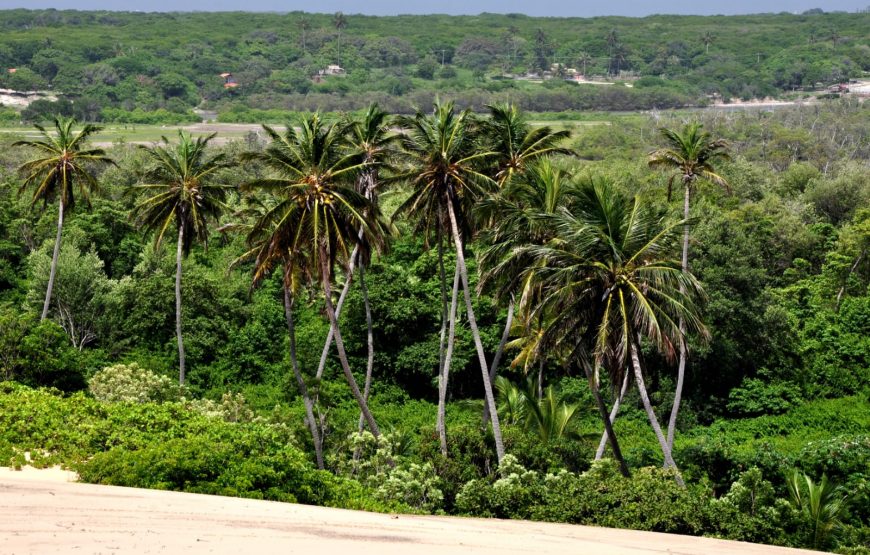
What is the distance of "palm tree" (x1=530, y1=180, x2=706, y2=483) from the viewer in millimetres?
22953

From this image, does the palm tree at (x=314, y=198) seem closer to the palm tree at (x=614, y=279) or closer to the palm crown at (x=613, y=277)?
the palm tree at (x=614, y=279)

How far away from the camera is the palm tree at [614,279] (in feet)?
75.3

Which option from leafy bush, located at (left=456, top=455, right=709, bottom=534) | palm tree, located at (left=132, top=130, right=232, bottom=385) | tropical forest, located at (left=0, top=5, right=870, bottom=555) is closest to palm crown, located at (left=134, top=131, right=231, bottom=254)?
palm tree, located at (left=132, top=130, right=232, bottom=385)

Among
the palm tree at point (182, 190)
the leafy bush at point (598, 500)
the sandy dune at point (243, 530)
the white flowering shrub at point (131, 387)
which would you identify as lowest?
the white flowering shrub at point (131, 387)

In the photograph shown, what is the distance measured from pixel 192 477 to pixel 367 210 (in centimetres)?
961

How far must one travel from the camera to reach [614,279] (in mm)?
23234

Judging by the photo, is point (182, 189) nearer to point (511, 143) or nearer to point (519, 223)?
point (511, 143)

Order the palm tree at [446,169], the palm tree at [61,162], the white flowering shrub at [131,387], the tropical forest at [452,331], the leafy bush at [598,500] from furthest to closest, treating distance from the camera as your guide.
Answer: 1. the palm tree at [61,162]
2. the white flowering shrub at [131,387]
3. the palm tree at [446,169]
4. the tropical forest at [452,331]
5. the leafy bush at [598,500]

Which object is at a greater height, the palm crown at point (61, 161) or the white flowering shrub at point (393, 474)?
the palm crown at point (61, 161)

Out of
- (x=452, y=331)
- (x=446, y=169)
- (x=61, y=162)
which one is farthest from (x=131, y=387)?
(x=61, y=162)

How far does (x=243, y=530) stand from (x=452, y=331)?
1492 centimetres

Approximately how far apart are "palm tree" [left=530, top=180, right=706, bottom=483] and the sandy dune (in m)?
4.59

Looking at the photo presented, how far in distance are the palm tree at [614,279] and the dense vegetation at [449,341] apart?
8cm

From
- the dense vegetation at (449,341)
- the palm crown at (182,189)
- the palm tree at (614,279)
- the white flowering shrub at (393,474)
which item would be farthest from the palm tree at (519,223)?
the palm crown at (182,189)
